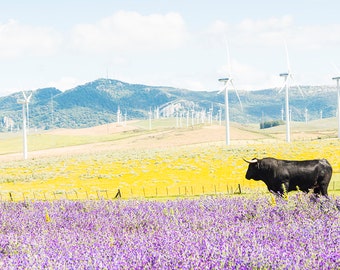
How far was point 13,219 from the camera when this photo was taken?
1490 centimetres

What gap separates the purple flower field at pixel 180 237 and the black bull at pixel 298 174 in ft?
23.4

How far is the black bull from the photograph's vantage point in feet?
73.0

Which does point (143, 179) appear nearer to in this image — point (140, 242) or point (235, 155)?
point (235, 155)

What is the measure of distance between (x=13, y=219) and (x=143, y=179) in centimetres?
3803

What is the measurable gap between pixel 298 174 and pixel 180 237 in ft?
46.6

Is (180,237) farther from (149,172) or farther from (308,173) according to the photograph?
(149,172)

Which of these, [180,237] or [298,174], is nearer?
[180,237]

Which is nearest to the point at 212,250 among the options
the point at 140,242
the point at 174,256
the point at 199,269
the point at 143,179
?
the point at 174,256

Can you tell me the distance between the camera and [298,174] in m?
22.6

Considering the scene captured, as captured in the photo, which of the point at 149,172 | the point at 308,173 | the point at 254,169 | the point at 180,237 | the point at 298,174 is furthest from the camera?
the point at 149,172

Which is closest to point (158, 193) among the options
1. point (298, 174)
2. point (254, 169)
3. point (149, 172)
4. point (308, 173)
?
point (254, 169)

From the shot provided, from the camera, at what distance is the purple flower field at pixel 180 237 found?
23.0ft

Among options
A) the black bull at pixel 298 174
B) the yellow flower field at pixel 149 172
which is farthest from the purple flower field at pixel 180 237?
the yellow flower field at pixel 149 172

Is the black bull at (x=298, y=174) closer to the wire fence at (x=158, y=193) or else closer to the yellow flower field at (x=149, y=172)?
the wire fence at (x=158, y=193)
